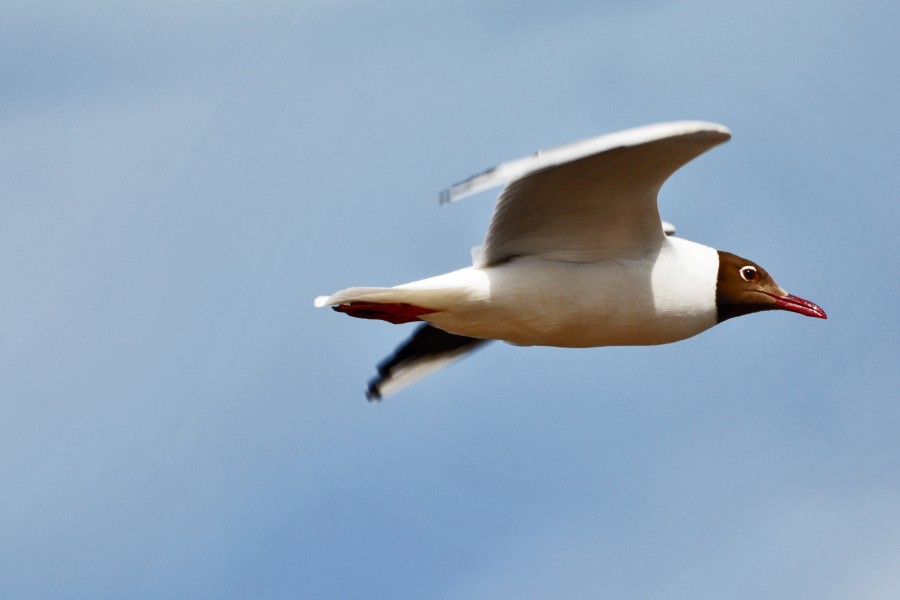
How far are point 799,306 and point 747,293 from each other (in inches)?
Result: 21.8

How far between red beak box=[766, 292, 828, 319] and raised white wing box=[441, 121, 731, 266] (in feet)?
4.85

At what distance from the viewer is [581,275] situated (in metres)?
10.9

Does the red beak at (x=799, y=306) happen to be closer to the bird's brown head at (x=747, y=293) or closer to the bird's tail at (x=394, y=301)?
the bird's brown head at (x=747, y=293)

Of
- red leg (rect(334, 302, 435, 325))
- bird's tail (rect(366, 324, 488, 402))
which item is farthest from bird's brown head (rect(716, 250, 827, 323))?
red leg (rect(334, 302, 435, 325))

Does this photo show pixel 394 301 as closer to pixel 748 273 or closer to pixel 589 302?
pixel 589 302

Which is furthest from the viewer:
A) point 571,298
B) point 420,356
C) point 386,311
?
point 420,356

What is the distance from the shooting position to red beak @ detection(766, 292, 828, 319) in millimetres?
12094

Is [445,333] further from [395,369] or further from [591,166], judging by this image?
[591,166]

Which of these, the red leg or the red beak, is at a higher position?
the red leg

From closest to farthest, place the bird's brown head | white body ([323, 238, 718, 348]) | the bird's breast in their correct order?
white body ([323, 238, 718, 348]) < the bird's breast < the bird's brown head

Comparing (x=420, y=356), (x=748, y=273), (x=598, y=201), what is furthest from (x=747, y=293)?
(x=420, y=356)

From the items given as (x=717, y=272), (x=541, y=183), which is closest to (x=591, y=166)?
(x=541, y=183)

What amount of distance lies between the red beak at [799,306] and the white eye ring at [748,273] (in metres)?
0.30

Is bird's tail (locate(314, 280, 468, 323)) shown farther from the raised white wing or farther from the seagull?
the raised white wing
